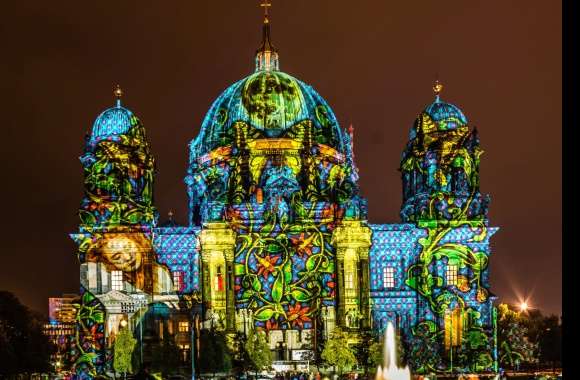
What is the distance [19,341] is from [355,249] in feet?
114

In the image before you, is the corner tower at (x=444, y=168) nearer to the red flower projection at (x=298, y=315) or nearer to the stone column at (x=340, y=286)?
the stone column at (x=340, y=286)

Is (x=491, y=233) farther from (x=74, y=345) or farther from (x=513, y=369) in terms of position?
(x=74, y=345)

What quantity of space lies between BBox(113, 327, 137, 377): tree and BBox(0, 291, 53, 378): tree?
252 inches

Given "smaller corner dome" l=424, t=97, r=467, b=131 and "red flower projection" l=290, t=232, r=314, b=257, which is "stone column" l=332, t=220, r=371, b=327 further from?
"smaller corner dome" l=424, t=97, r=467, b=131

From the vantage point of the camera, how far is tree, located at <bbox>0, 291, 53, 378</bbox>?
289 ft

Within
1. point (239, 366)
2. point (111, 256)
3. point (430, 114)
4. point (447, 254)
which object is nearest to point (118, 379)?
point (239, 366)

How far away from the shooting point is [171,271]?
11219 centimetres

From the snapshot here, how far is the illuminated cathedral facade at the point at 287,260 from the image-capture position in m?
108

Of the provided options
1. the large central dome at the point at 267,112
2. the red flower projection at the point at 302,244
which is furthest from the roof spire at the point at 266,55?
the red flower projection at the point at 302,244

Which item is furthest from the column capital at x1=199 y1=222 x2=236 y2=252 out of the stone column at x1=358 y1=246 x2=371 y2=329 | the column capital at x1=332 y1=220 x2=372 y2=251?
the stone column at x1=358 y1=246 x2=371 y2=329

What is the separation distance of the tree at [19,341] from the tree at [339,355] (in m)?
25.8

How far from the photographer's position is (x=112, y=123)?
115250 mm

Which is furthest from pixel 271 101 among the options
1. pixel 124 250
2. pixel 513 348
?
pixel 513 348

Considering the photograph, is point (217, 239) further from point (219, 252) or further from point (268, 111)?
point (268, 111)
